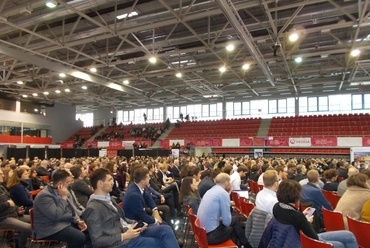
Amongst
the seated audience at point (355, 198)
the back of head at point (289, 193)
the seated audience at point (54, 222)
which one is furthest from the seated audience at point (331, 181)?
the seated audience at point (54, 222)

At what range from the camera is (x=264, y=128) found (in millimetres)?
22766

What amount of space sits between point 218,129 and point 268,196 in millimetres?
20610

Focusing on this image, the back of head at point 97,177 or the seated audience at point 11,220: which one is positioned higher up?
the back of head at point 97,177

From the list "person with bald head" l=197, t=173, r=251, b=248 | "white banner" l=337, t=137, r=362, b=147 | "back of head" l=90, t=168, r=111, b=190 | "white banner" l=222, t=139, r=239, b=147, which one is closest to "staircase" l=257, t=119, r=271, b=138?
"white banner" l=222, t=139, r=239, b=147

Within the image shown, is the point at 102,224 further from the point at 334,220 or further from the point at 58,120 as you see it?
the point at 58,120

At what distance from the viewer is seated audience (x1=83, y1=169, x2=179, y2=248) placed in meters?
2.71

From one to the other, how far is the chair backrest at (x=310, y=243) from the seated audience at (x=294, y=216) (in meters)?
0.12

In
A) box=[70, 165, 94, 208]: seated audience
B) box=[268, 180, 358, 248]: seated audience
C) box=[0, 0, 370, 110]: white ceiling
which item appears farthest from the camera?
box=[0, 0, 370, 110]: white ceiling

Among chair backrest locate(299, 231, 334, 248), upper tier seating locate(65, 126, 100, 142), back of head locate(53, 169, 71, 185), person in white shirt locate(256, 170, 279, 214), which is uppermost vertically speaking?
upper tier seating locate(65, 126, 100, 142)

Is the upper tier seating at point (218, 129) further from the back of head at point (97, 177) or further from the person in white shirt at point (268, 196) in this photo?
the back of head at point (97, 177)

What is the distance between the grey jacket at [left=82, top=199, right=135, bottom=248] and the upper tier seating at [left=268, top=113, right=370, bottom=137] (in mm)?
19294

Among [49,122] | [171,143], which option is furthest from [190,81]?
[49,122]

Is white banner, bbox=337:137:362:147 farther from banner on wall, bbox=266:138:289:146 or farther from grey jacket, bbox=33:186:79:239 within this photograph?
grey jacket, bbox=33:186:79:239

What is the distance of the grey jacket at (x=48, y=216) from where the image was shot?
11.0 feet
